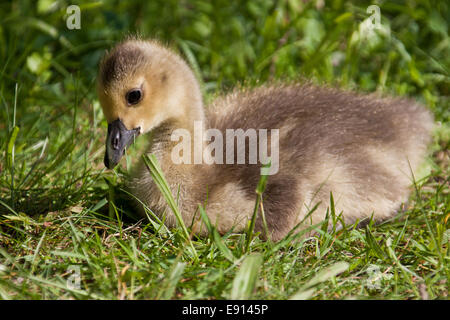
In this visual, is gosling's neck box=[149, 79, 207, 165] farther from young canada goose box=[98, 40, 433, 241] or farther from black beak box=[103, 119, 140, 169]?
black beak box=[103, 119, 140, 169]

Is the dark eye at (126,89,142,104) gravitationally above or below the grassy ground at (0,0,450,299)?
above

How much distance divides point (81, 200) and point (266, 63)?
1.33 meters

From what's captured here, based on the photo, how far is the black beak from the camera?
1.94 meters

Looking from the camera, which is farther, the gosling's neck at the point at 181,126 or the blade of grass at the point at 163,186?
the gosling's neck at the point at 181,126

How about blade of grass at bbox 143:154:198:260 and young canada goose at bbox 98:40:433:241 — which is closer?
blade of grass at bbox 143:154:198:260

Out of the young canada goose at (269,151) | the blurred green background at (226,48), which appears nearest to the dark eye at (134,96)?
the young canada goose at (269,151)

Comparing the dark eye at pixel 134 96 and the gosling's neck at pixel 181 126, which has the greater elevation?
the dark eye at pixel 134 96

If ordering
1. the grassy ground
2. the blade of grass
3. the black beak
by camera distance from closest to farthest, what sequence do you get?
the grassy ground
the blade of grass
the black beak

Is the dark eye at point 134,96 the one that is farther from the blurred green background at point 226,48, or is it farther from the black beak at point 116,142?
the blurred green background at point 226,48

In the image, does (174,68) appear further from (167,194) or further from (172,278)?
(172,278)

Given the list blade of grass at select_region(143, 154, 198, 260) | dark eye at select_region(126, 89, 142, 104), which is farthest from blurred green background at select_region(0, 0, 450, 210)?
blade of grass at select_region(143, 154, 198, 260)

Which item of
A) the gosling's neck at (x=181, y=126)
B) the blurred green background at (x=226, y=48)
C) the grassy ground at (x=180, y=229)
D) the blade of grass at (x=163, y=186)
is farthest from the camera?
the blurred green background at (x=226, y=48)

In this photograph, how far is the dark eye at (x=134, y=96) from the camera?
1.95 metres

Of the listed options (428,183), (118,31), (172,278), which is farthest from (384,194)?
(118,31)
